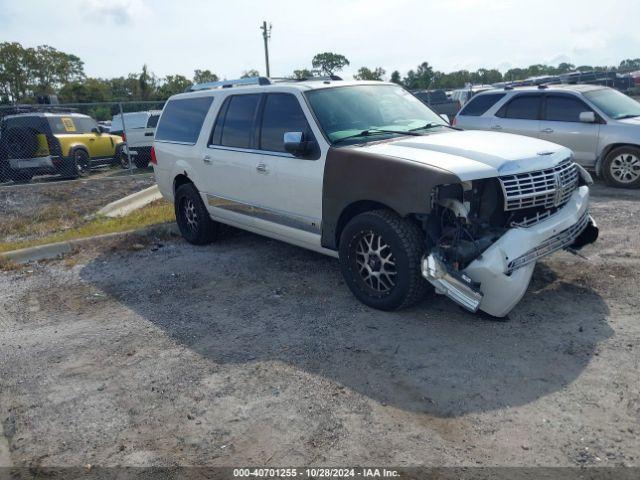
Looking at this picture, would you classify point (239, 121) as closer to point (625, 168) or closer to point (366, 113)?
point (366, 113)

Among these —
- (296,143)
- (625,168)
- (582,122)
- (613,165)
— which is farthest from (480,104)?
(296,143)

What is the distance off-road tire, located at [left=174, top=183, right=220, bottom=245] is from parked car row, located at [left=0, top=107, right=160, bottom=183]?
7.07m

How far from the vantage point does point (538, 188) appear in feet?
14.8

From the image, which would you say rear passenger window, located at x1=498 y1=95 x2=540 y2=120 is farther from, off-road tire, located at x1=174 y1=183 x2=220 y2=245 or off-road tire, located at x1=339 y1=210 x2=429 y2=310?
off-road tire, located at x1=339 y1=210 x2=429 y2=310

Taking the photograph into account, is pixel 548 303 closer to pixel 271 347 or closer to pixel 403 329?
pixel 403 329

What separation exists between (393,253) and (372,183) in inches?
23.8

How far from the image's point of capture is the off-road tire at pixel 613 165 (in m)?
9.35

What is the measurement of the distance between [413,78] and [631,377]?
46.2 metres

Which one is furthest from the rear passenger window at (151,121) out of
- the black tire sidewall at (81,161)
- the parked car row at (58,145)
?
the black tire sidewall at (81,161)

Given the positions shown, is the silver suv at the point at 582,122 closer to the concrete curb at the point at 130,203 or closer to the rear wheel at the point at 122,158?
the concrete curb at the point at 130,203

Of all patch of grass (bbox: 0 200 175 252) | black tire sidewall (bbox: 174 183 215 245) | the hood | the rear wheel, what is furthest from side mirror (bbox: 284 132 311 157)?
the rear wheel

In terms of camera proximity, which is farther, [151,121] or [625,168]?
[151,121]

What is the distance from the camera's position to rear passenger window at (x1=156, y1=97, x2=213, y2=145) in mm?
6963

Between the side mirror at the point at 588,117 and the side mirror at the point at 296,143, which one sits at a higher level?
the side mirror at the point at 296,143
